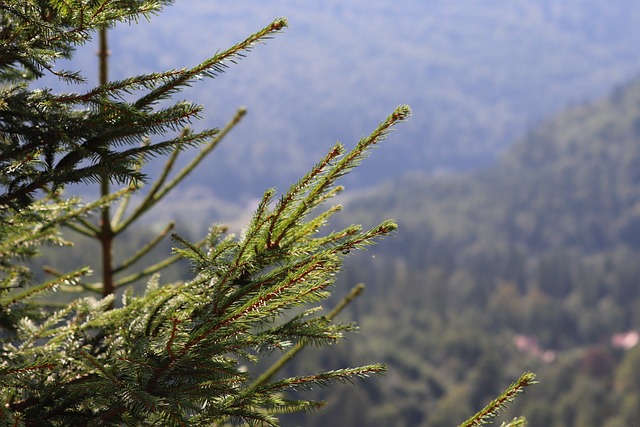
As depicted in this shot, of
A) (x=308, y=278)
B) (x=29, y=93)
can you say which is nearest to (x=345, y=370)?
(x=308, y=278)

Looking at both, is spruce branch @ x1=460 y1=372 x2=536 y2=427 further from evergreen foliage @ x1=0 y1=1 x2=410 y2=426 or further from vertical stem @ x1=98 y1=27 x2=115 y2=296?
vertical stem @ x1=98 y1=27 x2=115 y2=296

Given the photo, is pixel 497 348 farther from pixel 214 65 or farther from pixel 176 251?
pixel 214 65

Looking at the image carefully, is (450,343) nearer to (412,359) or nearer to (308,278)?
(412,359)

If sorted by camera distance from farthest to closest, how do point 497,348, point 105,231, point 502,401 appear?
point 497,348
point 105,231
point 502,401

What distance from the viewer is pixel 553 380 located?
389 feet

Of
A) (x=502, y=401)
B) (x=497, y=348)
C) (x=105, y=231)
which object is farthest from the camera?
(x=497, y=348)

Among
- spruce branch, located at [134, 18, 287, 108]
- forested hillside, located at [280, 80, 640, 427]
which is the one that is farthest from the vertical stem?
forested hillside, located at [280, 80, 640, 427]

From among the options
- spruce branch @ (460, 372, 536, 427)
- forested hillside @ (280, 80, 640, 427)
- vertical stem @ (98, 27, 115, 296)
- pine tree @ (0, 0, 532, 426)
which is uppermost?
forested hillside @ (280, 80, 640, 427)

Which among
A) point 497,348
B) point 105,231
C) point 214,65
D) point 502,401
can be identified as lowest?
point 502,401

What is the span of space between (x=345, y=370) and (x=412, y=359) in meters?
141

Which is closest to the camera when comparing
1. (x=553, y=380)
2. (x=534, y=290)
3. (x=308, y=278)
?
(x=308, y=278)

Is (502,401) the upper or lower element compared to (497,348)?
lower

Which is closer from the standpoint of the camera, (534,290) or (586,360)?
(586,360)

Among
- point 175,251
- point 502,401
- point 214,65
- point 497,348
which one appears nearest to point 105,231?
point 175,251
